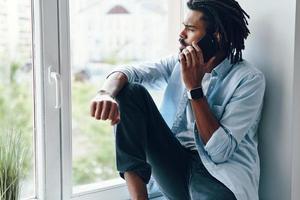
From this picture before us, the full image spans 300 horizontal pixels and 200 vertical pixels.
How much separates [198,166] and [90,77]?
59 cm

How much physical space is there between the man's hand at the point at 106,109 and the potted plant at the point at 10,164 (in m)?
0.30

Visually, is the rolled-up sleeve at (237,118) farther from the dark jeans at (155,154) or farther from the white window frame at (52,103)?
the white window frame at (52,103)

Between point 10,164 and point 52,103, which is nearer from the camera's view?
point 10,164

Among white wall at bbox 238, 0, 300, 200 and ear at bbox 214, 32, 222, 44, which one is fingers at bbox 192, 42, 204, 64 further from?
white wall at bbox 238, 0, 300, 200

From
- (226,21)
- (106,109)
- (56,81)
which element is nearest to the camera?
(106,109)

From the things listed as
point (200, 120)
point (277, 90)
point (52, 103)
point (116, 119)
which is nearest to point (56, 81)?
point (52, 103)

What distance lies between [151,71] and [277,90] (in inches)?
18.9

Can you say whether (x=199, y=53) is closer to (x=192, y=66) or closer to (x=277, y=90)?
(x=192, y=66)

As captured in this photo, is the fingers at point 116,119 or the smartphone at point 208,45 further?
the smartphone at point 208,45

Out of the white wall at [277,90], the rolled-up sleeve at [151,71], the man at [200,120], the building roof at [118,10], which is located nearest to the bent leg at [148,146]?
the man at [200,120]

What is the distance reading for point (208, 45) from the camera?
154 centimetres

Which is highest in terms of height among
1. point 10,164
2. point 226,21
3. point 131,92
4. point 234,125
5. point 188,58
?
point 226,21

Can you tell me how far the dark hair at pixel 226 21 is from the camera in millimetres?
1528

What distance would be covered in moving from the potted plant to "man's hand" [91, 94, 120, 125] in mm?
301
